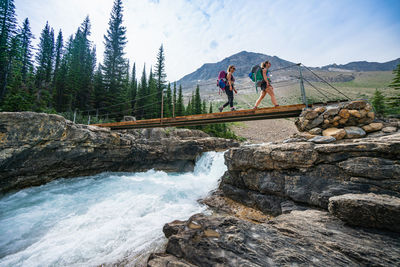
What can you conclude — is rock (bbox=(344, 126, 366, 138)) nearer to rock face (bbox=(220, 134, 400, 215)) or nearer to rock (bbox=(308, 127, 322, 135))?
rock face (bbox=(220, 134, 400, 215))

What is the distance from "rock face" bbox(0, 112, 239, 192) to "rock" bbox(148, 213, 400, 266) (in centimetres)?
955

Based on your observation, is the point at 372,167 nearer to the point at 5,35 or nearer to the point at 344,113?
the point at 344,113

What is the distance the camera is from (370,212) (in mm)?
2566

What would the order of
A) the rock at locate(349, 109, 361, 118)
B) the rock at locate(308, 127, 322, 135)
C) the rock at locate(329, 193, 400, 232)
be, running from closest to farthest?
the rock at locate(329, 193, 400, 232), the rock at locate(349, 109, 361, 118), the rock at locate(308, 127, 322, 135)

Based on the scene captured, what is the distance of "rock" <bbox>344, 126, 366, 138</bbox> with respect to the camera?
14.9 ft

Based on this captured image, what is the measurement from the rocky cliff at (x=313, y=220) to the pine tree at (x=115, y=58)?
26.6 metres

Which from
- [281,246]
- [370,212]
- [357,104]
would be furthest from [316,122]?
[281,246]

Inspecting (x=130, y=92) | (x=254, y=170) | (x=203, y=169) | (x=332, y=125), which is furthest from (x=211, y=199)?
(x=130, y=92)

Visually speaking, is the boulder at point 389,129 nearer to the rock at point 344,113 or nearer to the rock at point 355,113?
the rock at point 355,113

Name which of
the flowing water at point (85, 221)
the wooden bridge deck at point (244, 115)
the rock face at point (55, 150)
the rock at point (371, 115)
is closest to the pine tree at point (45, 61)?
the rock face at point (55, 150)

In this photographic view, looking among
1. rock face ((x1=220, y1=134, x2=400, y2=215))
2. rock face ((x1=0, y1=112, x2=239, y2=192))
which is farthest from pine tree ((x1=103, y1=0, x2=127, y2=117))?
rock face ((x1=220, y1=134, x2=400, y2=215))

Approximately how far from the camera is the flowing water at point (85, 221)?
149 inches

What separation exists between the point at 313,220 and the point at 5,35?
126 ft

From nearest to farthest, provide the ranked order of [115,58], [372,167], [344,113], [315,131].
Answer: [372,167] → [344,113] → [315,131] → [115,58]
